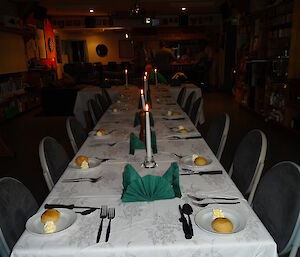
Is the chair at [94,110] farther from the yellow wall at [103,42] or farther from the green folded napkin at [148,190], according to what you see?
the yellow wall at [103,42]

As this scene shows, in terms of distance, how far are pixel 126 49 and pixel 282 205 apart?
1237 centimetres

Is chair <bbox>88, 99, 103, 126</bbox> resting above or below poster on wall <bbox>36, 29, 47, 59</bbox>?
below

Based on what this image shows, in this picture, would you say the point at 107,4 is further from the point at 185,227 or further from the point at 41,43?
the point at 185,227

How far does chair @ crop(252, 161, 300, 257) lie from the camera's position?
118cm

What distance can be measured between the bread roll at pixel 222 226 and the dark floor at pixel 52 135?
2068 millimetres

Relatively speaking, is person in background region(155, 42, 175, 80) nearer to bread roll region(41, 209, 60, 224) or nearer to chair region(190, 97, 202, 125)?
chair region(190, 97, 202, 125)

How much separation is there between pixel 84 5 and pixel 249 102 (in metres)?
4.99

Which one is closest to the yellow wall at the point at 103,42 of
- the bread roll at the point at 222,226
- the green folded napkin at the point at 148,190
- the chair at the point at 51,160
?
the chair at the point at 51,160

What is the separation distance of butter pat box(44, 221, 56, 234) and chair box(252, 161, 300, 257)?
88 centimetres

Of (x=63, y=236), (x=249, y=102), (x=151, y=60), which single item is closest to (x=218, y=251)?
(x=63, y=236)

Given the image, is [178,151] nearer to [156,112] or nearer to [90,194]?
[90,194]

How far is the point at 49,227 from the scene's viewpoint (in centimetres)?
105

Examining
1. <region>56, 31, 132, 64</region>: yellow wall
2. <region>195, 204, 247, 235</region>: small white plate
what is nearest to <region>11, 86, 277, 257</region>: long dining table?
<region>195, 204, 247, 235</region>: small white plate

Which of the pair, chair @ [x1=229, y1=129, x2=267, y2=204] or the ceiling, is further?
the ceiling
